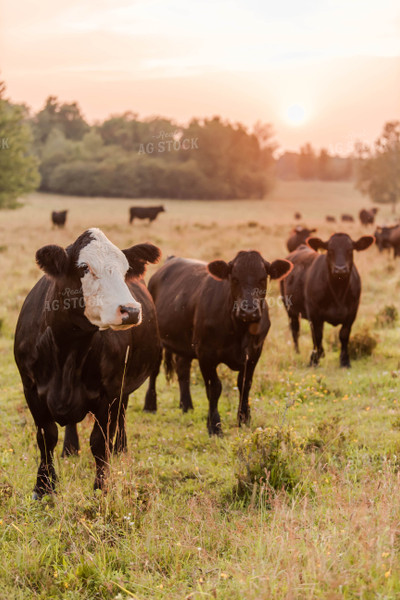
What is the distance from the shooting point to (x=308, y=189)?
9806cm

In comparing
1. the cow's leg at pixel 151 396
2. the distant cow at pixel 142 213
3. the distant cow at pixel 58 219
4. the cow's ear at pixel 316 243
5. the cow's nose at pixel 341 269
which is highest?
the distant cow at pixel 142 213

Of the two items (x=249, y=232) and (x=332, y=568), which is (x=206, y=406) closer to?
(x=332, y=568)

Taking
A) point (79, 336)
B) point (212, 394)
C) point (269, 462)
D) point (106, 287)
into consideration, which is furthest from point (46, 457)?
point (212, 394)

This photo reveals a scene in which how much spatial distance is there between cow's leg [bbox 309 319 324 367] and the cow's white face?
536 cm

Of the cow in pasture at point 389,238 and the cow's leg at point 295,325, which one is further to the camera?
the cow in pasture at point 389,238

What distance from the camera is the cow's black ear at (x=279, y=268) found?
6430mm

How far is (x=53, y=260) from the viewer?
418cm

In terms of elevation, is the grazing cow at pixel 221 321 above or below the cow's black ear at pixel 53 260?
below

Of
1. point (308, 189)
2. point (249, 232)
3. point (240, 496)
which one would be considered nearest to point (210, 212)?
point (249, 232)

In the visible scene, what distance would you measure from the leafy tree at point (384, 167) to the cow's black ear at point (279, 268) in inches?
2452

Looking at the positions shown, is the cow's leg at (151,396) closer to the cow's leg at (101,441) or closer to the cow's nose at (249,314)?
the cow's nose at (249,314)

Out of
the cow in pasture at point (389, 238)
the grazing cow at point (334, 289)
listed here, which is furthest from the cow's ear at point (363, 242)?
the cow in pasture at point (389, 238)

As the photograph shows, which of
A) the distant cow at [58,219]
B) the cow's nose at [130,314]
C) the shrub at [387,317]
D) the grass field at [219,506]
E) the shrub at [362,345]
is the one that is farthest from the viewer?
the distant cow at [58,219]

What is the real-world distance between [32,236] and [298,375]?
2375cm
